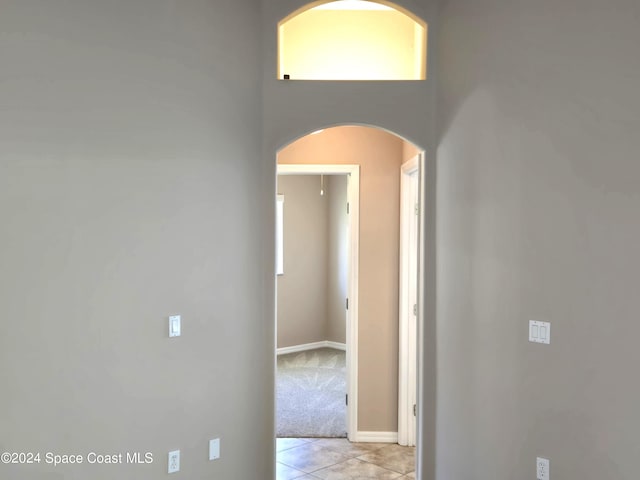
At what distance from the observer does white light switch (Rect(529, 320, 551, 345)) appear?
2.28 metres

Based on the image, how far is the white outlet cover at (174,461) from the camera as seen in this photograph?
2738 millimetres

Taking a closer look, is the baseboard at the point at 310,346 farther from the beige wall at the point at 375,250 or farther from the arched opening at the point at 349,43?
the arched opening at the point at 349,43

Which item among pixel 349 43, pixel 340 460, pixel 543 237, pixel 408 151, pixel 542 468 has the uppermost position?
pixel 349 43

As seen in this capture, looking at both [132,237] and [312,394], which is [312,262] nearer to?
[312,394]

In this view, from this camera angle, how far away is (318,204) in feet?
24.3

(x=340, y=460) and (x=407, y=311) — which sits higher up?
(x=407, y=311)

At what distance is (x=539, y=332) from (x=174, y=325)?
5.89 ft

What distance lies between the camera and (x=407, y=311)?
408cm

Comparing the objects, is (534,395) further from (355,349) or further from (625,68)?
(355,349)

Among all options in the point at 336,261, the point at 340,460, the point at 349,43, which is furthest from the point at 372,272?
the point at 336,261

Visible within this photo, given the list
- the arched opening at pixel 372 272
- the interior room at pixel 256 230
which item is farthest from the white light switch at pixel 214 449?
the arched opening at pixel 372 272

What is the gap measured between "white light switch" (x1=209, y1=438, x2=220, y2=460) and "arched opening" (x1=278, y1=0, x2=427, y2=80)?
7.66ft

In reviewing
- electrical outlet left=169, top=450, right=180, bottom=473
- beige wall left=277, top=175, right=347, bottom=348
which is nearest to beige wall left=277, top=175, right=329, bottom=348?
beige wall left=277, top=175, right=347, bottom=348

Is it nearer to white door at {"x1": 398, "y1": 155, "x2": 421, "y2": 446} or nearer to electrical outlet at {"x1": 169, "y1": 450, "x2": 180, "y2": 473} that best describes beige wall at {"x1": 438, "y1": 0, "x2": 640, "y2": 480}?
white door at {"x1": 398, "y1": 155, "x2": 421, "y2": 446}
